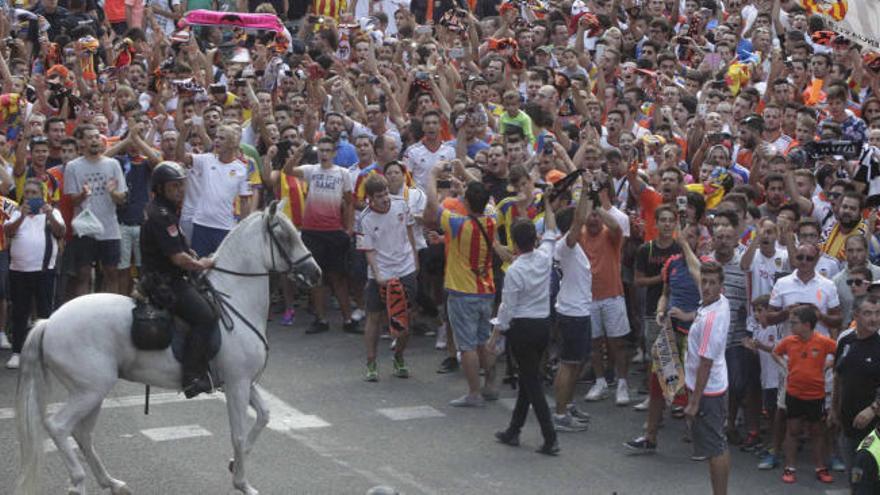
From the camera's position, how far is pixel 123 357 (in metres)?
11.7

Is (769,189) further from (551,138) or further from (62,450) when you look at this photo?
(62,450)

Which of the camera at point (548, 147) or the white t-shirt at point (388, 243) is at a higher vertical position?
the camera at point (548, 147)

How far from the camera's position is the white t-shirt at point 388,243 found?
15664 mm

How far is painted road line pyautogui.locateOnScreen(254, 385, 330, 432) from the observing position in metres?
13.8

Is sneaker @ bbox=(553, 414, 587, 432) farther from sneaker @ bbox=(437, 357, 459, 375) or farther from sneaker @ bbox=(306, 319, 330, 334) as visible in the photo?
sneaker @ bbox=(306, 319, 330, 334)

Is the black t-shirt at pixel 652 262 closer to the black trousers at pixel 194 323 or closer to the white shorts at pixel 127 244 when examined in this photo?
the black trousers at pixel 194 323

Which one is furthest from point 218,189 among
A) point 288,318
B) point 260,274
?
point 260,274

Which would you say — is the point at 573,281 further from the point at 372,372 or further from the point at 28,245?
the point at 28,245

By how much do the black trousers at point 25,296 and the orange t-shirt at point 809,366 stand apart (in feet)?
24.4

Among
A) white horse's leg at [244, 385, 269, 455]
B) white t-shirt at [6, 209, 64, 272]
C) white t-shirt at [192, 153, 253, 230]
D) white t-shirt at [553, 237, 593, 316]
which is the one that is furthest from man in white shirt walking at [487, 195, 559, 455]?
white t-shirt at [6, 209, 64, 272]

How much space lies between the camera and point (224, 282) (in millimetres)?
12141

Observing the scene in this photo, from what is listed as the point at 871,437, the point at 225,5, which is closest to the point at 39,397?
the point at 871,437

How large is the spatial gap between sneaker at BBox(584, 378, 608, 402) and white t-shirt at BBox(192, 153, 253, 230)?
4.55m

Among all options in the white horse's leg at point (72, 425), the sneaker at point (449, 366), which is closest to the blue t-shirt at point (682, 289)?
the sneaker at point (449, 366)
